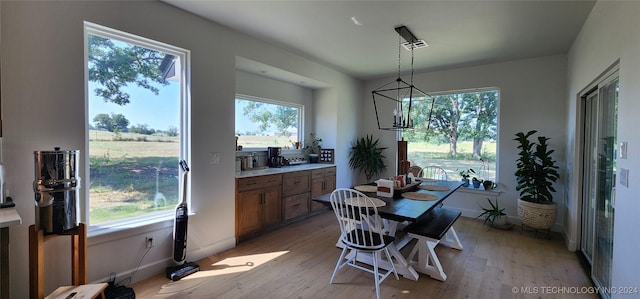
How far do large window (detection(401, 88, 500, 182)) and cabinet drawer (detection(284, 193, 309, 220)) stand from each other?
227cm

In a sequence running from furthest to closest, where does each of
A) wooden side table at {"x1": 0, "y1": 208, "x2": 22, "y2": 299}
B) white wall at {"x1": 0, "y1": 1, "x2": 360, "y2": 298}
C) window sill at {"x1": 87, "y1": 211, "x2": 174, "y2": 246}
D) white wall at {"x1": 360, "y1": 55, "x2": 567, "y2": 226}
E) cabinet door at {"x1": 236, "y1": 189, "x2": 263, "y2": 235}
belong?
white wall at {"x1": 360, "y1": 55, "x2": 567, "y2": 226}, cabinet door at {"x1": 236, "y1": 189, "x2": 263, "y2": 235}, window sill at {"x1": 87, "y1": 211, "x2": 174, "y2": 246}, white wall at {"x1": 0, "y1": 1, "x2": 360, "y2": 298}, wooden side table at {"x1": 0, "y1": 208, "x2": 22, "y2": 299}

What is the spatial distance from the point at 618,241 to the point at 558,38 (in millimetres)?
2560

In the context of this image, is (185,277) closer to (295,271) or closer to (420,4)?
(295,271)

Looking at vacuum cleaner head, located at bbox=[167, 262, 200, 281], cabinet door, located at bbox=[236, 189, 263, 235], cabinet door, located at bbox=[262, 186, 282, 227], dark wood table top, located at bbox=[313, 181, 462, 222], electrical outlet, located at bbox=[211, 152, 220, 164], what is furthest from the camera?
cabinet door, located at bbox=[262, 186, 282, 227]

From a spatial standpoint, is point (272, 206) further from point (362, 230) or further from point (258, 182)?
point (362, 230)

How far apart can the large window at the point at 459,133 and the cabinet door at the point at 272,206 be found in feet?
9.04

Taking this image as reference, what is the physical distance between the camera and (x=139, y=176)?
265 centimetres

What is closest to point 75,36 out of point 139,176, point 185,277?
point 139,176

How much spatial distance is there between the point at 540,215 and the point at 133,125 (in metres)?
4.81

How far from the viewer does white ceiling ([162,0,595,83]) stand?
258 cm

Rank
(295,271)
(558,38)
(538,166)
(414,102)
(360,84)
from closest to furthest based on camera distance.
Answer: (295,271) → (558,38) → (538,166) → (414,102) → (360,84)

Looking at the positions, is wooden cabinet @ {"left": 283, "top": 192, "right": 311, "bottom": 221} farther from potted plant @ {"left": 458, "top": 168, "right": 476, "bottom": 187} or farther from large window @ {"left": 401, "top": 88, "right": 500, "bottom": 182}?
potted plant @ {"left": 458, "top": 168, "right": 476, "bottom": 187}

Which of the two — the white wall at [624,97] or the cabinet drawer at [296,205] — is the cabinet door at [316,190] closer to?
the cabinet drawer at [296,205]

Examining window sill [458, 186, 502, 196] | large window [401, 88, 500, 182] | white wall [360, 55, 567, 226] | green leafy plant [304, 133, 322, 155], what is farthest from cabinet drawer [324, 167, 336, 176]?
window sill [458, 186, 502, 196]
